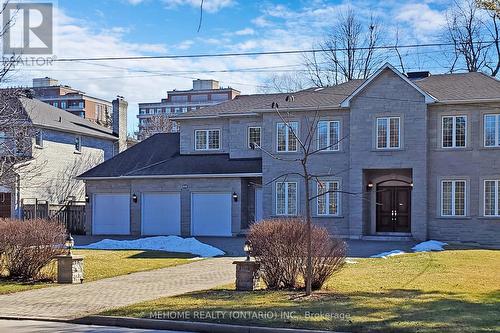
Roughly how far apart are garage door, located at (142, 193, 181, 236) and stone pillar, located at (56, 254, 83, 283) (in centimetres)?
1817

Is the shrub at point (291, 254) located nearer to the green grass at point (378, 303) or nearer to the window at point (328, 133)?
the green grass at point (378, 303)

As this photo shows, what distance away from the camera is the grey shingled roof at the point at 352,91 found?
29.5m

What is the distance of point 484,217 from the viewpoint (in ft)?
94.2

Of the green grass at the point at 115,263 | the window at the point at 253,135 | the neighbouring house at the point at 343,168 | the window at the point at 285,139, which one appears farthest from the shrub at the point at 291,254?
the window at the point at 253,135

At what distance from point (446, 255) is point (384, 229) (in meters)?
9.89

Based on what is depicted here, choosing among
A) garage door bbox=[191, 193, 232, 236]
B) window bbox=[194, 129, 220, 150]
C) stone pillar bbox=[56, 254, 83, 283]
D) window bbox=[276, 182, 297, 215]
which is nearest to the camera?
stone pillar bbox=[56, 254, 83, 283]

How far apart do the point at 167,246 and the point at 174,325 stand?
16.6 meters

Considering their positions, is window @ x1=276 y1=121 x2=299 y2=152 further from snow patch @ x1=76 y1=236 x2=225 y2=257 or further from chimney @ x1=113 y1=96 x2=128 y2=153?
chimney @ x1=113 y1=96 x2=128 y2=153

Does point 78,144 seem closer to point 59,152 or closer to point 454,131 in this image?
point 59,152

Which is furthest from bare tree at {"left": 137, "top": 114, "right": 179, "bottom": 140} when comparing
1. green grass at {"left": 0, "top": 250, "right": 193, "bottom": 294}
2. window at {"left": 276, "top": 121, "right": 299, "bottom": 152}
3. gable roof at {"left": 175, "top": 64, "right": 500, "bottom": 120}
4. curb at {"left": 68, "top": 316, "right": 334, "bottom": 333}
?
curb at {"left": 68, "top": 316, "right": 334, "bottom": 333}

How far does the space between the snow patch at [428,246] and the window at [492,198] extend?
294 cm

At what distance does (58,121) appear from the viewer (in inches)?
1619

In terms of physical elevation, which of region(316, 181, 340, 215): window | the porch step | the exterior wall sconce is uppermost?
the exterior wall sconce

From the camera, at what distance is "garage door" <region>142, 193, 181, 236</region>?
34562mm
